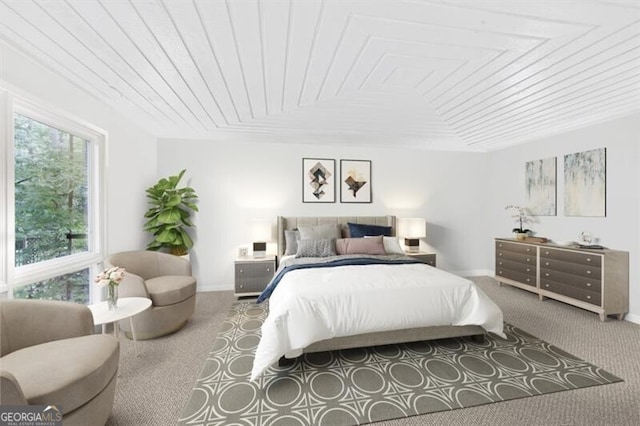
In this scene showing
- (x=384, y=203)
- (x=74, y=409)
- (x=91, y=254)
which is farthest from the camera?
(x=384, y=203)

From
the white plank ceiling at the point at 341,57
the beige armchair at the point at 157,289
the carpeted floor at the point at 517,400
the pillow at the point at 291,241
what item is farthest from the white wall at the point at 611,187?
the beige armchair at the point at 157,289

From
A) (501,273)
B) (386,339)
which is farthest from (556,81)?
(501,273)

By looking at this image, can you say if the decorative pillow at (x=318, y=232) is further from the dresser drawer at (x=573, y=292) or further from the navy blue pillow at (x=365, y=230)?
the dresser drawer at (x=573, y=292)

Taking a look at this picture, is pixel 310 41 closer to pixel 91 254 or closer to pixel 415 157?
pixel 91 254

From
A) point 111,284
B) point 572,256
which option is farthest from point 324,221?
point 572,256

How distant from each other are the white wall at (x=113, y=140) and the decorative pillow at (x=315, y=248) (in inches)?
93.0

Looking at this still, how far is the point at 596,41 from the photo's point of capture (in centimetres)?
188

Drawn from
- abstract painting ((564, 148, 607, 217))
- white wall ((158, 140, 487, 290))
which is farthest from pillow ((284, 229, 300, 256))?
abstract painting ((564, 148, 607, 217))

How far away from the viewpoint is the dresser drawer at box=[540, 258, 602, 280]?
324cm

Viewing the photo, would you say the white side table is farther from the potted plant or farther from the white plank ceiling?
the potted plant

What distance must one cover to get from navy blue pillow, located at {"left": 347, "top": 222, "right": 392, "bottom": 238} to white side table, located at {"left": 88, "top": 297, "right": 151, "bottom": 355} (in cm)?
295

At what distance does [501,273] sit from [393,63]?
4.16 meters

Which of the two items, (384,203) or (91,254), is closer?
(91,254)

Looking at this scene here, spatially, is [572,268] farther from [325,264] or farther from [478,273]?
[325,264]
